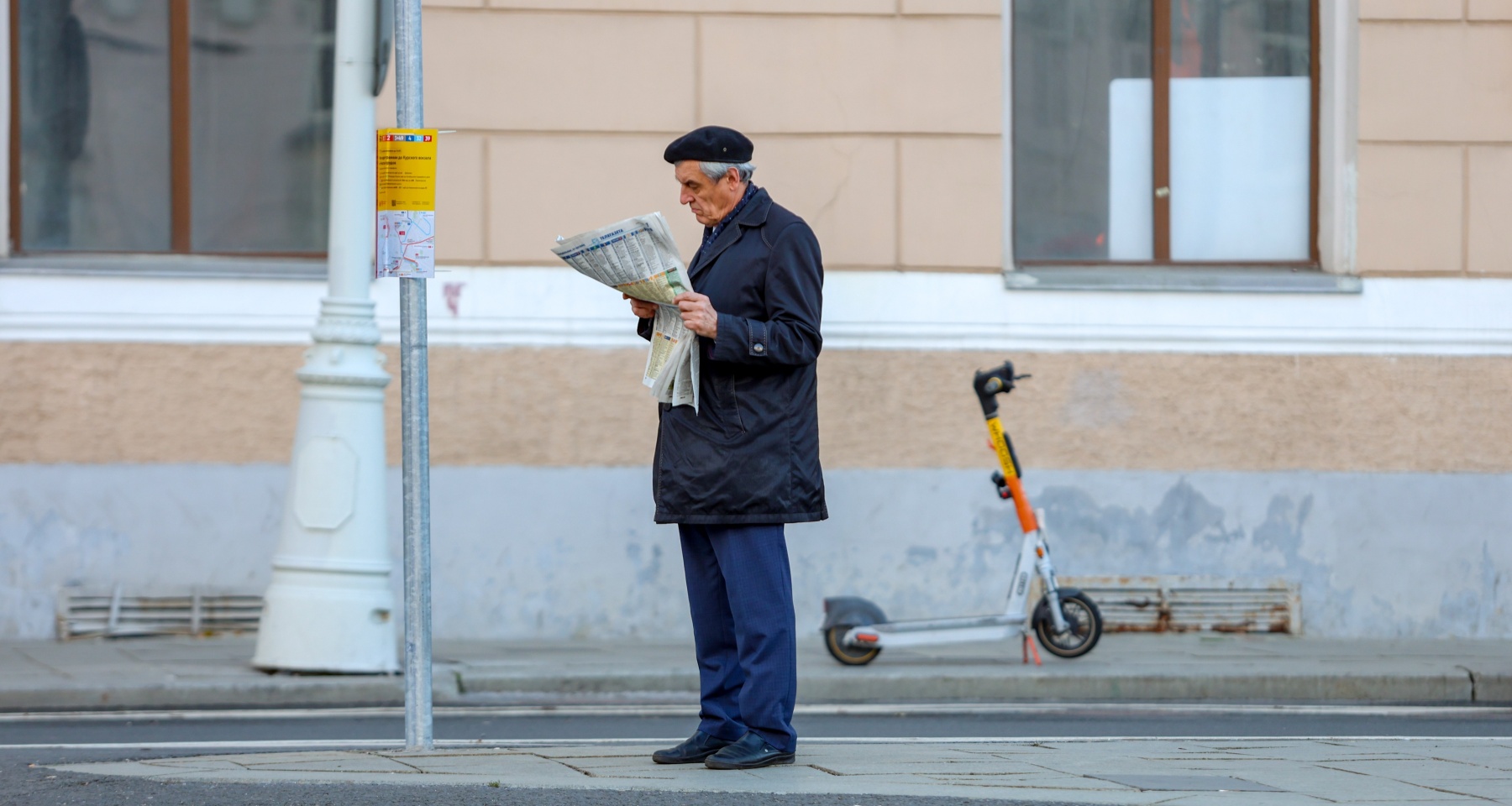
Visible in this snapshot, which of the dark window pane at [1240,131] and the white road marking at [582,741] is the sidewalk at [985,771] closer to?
the white road marking at [582,741]

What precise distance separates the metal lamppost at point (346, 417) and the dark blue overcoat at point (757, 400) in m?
3.62

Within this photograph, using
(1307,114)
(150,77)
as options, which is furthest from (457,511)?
(1307,114)

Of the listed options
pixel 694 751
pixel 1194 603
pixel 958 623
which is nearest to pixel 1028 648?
pixel 958 623

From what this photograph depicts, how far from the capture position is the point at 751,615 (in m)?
4.68

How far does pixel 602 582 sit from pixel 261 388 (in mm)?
2079

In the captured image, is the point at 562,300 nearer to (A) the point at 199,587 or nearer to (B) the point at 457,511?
(B) the point at 457,511

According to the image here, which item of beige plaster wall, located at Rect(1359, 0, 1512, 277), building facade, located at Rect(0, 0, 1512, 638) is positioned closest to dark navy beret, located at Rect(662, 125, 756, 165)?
building facade, located at Rect(0, 0, 1512, 638)

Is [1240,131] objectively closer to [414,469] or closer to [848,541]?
[848,541]

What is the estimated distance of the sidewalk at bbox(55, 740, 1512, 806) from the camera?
445 centimetres

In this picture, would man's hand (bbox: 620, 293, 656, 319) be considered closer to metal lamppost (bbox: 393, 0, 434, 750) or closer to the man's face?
the man's face

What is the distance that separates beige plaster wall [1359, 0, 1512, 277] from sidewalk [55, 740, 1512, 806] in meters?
4.90

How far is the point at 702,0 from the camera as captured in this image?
32.0 feet

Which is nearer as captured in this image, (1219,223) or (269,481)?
(269,481)

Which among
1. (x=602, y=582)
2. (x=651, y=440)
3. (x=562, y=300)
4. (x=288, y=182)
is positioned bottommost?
(x=602, y=582)
